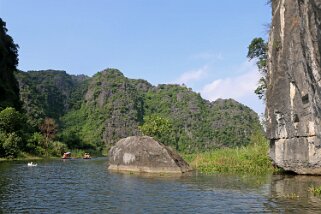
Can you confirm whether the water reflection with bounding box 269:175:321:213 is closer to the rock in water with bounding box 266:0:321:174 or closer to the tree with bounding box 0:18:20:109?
the rock in water with bounding box 266:0:321:174

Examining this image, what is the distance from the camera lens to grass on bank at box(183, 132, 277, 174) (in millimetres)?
35719

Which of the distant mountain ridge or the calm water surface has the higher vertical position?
the distant mountain ridge

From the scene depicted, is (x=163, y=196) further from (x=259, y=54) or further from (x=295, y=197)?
(x=259, y=54)

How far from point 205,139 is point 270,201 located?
415ft

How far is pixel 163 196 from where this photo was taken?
20875mm

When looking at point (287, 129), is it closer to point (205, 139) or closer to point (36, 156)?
point (36, 156)

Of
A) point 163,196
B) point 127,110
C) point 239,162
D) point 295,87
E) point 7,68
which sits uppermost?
A: point 127,110

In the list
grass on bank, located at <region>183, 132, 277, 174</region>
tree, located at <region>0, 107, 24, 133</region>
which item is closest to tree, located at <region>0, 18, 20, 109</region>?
tree, located at <region>0, 107, 24, 133</region>

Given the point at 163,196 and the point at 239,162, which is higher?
the point at 239,162

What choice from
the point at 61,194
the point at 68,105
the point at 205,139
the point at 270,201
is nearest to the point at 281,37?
the point at 270,201

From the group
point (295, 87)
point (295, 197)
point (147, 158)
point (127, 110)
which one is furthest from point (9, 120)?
point (127, 110)

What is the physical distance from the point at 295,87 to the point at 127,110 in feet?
468

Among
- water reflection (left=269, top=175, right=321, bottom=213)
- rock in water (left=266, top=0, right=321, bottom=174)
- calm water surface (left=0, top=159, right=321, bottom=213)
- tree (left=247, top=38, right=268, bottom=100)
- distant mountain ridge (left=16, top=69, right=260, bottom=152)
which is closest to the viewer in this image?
water reflection (left=269, top=175, right=321, bottom=213)

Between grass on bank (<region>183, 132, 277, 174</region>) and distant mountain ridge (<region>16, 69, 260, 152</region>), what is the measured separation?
8305cm
